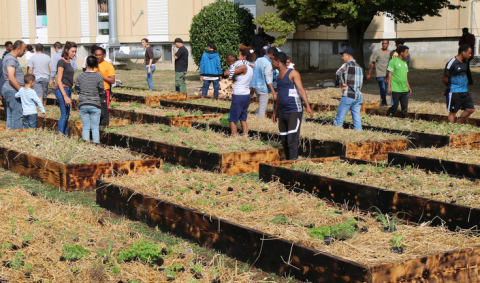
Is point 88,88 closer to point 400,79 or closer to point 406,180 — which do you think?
point 406,180

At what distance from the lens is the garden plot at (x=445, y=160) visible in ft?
26.2

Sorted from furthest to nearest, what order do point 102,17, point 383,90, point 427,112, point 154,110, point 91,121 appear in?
1. point 102,17
2. point 383,90
3. point 154,110
4. point 427,112
5. point 91,121

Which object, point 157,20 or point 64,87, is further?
point 157,20

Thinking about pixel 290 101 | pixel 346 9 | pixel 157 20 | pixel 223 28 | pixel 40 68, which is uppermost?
pixel 157 20

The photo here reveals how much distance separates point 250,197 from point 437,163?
3.20 metres

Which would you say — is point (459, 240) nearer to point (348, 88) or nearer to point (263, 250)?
point (263, 250)

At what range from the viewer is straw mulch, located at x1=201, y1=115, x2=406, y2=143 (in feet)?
33.9

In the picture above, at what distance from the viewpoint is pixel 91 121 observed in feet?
33.9

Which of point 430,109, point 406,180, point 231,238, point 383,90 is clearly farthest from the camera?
point 383,90

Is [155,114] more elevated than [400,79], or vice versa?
[400,79]

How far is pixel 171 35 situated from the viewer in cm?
3341

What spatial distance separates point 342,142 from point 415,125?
3.07 metres

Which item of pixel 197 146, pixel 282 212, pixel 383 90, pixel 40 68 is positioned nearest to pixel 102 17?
pixel 40 68

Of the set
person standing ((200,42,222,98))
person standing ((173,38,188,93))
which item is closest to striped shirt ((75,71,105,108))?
person standing ((200,42,222,98))
